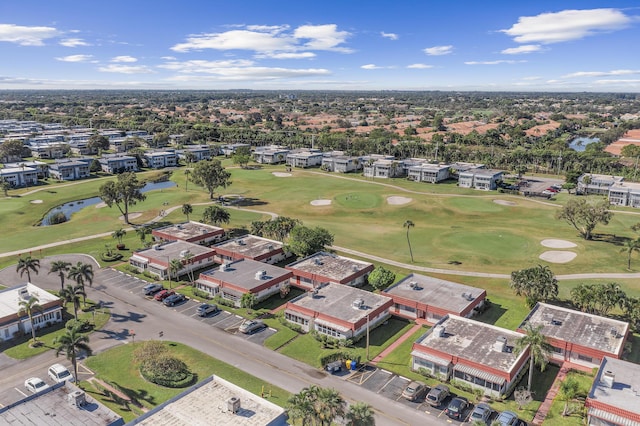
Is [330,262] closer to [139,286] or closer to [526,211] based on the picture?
[139,286]

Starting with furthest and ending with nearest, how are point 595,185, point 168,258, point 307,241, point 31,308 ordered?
1. point 595,185
2. point 307,241
3. point 168,258
4. point 31,308

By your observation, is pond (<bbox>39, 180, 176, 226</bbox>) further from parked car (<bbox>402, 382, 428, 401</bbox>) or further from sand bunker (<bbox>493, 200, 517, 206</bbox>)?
sand bunker (<bbox>493, 200, 517, 206</bbox>)

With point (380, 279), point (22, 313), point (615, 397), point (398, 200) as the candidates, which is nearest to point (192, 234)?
point (22, 313)

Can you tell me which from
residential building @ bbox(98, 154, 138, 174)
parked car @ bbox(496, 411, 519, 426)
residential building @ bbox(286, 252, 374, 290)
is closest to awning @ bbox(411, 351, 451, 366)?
parked car @ bbox(496, 411, 519, 426)

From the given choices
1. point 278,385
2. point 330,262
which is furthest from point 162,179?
point 278,385

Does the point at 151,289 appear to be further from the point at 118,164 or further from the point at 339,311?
the point at 118,164

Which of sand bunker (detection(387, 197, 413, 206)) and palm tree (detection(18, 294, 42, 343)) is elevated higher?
palm tree (detection(18, 294, 42, 343))
